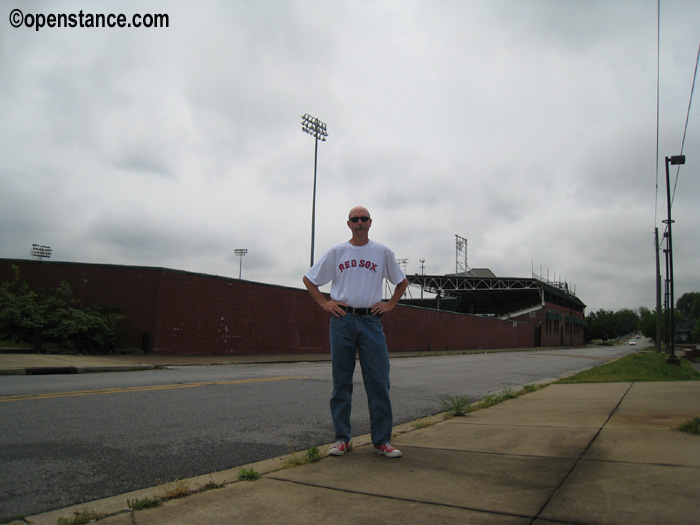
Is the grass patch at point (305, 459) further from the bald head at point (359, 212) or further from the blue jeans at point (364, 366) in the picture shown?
the bald head at point (359, 212)

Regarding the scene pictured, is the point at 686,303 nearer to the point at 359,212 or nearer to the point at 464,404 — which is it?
the point at 464,404

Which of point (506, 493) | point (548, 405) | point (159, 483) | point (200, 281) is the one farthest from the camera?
point (200, 281)

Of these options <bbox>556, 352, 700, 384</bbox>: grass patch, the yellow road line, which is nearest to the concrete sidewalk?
the yellow road line

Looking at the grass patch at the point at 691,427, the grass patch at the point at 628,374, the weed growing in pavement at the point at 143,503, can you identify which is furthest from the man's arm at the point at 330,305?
the grass patch at the point at 628,374

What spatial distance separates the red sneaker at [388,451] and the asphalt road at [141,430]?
0.92 meters

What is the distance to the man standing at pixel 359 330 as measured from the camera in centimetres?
437

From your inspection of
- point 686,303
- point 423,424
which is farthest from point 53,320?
point 686,303

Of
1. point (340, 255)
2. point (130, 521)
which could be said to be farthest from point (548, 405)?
point (130, 521)

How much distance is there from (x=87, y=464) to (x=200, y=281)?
1723 cm

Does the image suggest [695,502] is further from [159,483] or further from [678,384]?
[678,384]

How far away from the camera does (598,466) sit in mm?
3832

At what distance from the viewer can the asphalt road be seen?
367 centimetres

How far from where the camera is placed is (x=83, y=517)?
9.43 feet

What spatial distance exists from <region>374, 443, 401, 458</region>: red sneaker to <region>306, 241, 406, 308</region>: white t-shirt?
1.13 m
